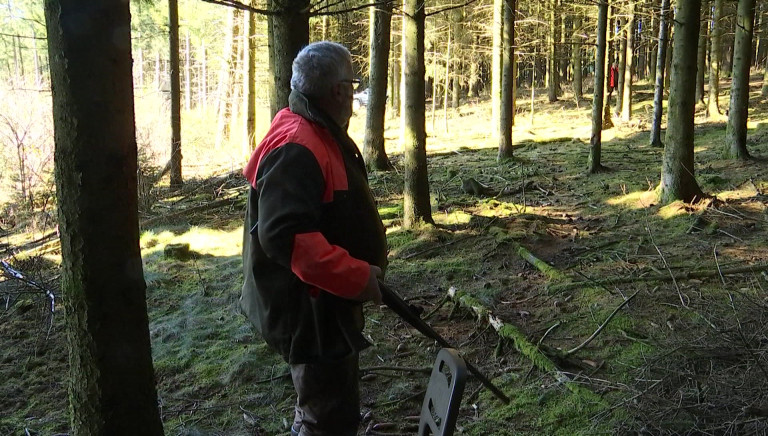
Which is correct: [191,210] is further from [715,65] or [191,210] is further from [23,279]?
[715,65]

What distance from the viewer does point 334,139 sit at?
2.67 m

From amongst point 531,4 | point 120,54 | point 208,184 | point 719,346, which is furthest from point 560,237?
point 531,4

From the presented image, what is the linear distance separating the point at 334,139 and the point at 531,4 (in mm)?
28531

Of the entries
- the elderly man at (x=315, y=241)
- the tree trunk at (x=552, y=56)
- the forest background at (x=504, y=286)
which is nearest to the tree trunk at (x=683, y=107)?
the forest background at (x=504, y=286)

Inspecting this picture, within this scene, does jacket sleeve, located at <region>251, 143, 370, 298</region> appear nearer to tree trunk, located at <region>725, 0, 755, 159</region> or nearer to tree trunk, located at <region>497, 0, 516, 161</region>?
tree trunk, located at <region>725, 0, 755, 159</region>

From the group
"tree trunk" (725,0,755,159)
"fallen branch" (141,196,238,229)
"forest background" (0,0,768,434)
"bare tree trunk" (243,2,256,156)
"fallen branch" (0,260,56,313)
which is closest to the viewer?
"forest background" (0,0,768,434)

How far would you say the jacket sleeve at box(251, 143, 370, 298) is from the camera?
7.87ft

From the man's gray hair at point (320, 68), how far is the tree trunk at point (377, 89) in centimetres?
981

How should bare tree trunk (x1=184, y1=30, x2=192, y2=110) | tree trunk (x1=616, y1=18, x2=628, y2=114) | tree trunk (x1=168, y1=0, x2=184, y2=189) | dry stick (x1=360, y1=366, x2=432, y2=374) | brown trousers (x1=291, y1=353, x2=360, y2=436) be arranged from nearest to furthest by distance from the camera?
brown trousers (x1=291, y1=353, x2=360, y2=436), dry stick (x1=360, y1=366, x2=432, y2=374), tree trunk (x1=168, y1=0, x2=184, y2=189), tree trunk (x1=616, y1=18, x2=628, y2=114), bare tree trunk (x1=184, y1=30, x2=192, y2=110)

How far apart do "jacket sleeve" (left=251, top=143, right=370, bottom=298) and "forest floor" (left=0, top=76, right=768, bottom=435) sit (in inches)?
72.6

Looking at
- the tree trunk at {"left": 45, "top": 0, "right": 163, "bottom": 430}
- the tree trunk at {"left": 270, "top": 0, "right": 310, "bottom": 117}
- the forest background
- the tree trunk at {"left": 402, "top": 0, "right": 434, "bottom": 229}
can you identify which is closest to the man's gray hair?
the tree trunk at {"left": 45, "top": 0, "right": 163, "bottom": 430}

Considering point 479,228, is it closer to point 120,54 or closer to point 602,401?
point 602,401

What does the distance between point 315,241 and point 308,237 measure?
0.03m

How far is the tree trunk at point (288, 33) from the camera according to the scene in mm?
4723
